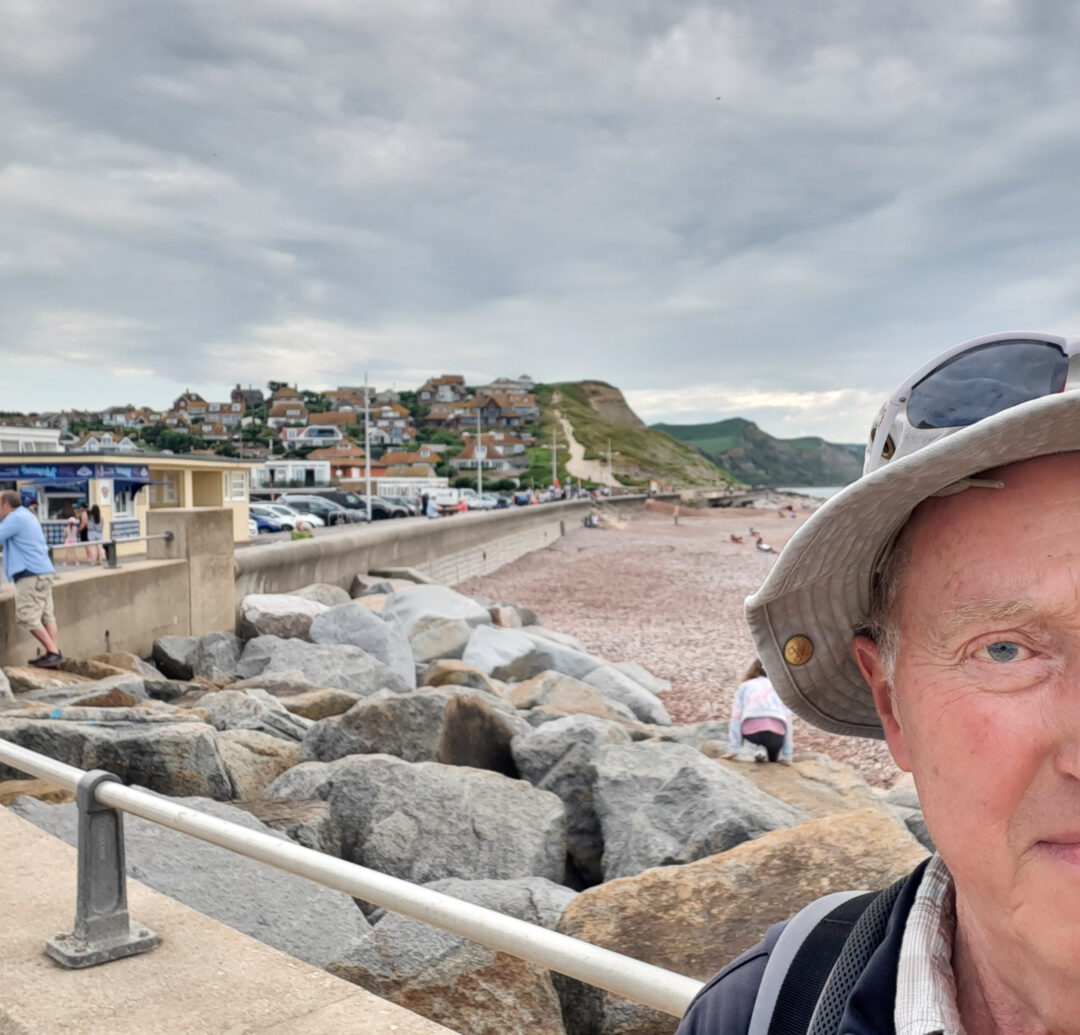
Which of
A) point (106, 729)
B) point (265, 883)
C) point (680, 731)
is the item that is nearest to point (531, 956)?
point (265, 883)

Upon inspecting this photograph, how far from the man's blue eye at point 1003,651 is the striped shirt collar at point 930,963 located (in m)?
0.23

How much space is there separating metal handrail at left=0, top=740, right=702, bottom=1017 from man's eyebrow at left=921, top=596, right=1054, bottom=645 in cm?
57

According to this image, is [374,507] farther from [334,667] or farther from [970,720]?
[970,720]

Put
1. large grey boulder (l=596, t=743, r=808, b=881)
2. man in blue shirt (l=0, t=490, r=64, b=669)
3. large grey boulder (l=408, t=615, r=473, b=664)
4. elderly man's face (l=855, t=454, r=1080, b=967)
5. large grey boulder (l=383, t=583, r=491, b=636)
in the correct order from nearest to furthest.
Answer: elderly man's face (l=855, t=454, r=1080, b=967), large grey boulder (l=596, t=743, r=808, b=881), man in blue shirt (l=0, t=490, r=64, b=669), large grey boulder (l=408, t=615, r=473, b=664), large grey boulder (l=383, t=583, r=491, b=636)

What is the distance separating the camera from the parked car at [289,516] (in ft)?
117

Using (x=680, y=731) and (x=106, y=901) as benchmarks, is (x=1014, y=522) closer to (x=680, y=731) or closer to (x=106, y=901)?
(x=106, y=901)

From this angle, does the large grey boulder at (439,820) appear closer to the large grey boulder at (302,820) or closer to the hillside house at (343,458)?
the large grey boulder at (302,820)

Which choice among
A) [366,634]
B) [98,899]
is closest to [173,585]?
[366,634]

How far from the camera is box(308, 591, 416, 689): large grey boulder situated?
10.9 metres

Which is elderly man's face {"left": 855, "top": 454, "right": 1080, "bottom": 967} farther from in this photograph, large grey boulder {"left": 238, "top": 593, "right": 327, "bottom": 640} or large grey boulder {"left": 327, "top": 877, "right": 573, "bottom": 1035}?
large grey boulder {"left": 238, "top": 593, "right": 327, "bottom": 640}

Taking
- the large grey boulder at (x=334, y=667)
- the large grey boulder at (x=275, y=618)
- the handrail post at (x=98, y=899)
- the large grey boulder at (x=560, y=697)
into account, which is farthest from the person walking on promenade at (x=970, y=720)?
the large grey boulder at (x=275, y=618)

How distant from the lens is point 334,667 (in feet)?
31.3

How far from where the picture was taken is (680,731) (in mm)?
8859

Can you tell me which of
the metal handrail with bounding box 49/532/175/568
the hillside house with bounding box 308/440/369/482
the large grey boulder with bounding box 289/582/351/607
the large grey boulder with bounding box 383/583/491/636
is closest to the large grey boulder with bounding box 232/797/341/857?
the metal handrail with bounding box 49/532/175/568
